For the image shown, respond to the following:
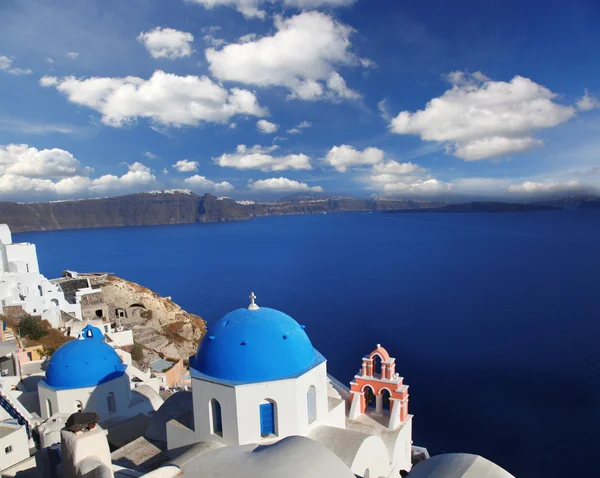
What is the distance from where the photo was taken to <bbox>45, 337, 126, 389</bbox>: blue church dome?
41.7 feet

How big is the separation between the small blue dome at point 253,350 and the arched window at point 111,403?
5589mm

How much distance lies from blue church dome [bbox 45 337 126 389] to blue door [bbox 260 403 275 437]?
686 cm

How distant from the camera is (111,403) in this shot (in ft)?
43.7

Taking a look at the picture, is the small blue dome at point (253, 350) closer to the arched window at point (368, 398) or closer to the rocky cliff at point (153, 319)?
the arched window at point (368, 398)

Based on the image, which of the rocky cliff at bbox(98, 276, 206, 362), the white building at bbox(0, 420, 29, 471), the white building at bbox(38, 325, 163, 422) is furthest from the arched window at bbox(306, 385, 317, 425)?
the rocky cliff at bbox(98, 276, 206, 362)

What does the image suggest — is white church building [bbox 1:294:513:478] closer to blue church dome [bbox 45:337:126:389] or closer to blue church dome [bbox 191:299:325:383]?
blue church dome [bbox 191:299:325:383]

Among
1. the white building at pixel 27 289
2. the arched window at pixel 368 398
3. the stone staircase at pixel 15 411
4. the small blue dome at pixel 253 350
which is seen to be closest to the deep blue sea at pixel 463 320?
the arched window at pixel 368 398

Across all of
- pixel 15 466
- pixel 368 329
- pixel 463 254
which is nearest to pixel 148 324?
pixel 368 329

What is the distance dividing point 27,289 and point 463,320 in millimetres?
35674

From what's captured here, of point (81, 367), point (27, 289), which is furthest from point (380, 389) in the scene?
point (27, 289)

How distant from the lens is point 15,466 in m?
9.91

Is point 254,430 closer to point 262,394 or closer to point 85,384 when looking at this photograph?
point 262,394

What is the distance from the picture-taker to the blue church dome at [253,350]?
886 centimetres

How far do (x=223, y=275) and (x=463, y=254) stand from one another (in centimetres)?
4280
